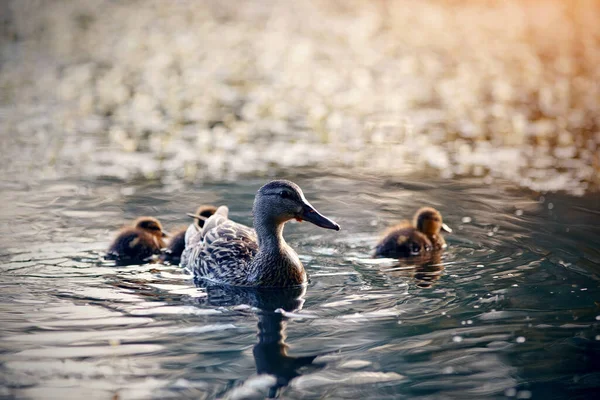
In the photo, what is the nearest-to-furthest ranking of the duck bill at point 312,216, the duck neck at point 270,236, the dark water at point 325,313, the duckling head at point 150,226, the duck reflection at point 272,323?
the dark water at point 325,313 → the duck reflection at point 272,323 → the duck bill at point 312,216 → the duck neck at point 270,236 → the duckling head at point 150,226

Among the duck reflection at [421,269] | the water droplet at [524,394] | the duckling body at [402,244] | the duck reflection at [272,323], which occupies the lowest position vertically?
the water droplet at [524,394]

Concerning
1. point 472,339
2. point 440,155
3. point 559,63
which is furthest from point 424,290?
point 559,63

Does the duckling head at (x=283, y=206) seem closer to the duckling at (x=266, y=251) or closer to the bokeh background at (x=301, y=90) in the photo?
the duckling at (x=266, y=251)

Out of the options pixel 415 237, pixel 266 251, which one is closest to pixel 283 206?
pixel 266 251

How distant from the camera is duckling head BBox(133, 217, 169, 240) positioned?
7758 mm

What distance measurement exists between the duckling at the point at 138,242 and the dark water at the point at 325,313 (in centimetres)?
20

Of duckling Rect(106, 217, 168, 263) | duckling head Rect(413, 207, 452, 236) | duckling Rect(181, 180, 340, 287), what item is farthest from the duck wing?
duckling head Rect(413, 207, 452, 236)

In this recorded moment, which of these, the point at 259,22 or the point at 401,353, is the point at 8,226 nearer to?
the point at 401,353

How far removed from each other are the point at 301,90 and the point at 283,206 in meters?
7.37

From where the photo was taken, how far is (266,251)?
6.77m

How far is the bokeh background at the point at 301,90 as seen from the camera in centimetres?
1026

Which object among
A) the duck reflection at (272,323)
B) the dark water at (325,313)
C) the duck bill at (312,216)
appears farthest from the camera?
the duck bill at (312,216)

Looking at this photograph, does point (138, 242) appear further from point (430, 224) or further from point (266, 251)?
point (430, 224)

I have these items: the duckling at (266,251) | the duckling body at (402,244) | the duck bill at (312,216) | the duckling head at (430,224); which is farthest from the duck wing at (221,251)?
the duckling head at (430,224)
